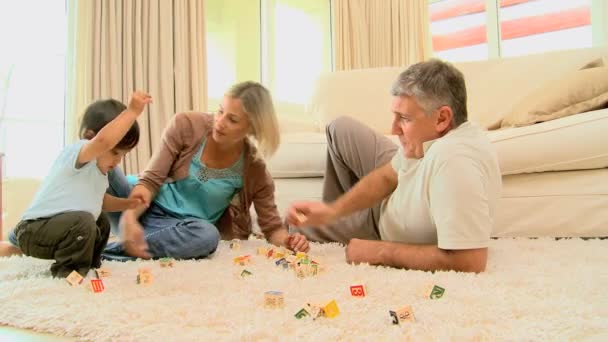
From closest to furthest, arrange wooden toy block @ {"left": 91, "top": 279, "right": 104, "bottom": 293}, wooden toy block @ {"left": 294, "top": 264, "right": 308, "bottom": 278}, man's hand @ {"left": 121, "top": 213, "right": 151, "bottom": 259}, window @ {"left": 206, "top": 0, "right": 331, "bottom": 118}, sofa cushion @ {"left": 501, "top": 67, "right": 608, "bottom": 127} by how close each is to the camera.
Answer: wooden toy block @ {"left": 91, "top": 279, "right": 104, "bottom": 293} < wooden toy block @ {"left": 294, "top": 264, "right": 308, "bottom": 278} < man's hand @ {"left": 121, "top": 213, "right": 151, "bottom": 259} < sofa cushion @ {"left": 501, "top": 67, "right": 608, "bottom": 127} < window @ {"left": 206, "top": 0, "right": 331, "bottom": 118}

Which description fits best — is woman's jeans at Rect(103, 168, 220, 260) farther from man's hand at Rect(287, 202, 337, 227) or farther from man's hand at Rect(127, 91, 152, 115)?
man's hand at Rect(127, 91, 152, 115)

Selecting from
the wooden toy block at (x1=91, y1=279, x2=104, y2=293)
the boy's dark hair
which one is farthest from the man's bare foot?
the wooden toy block at (x1=91, y1=279, x2=104, y2=293)

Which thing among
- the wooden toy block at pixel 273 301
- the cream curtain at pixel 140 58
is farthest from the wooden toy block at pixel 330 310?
the cream curtain at pixel 140 58

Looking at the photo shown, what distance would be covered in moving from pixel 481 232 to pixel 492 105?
172 cm

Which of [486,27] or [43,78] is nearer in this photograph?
[43,78]

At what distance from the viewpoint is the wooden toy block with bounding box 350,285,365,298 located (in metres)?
1.06

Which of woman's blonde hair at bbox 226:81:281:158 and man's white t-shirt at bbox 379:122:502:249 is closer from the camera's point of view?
man's white t-shirt at bbox 379:122:502:249

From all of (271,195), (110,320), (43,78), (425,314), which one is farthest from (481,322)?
(43,78)

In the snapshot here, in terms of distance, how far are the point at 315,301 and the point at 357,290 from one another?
0.33ft

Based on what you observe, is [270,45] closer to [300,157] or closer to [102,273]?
[300,157]

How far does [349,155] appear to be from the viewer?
1.78m

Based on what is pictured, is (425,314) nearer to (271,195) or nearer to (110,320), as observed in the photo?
(110,320)

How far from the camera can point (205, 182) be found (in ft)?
5.91

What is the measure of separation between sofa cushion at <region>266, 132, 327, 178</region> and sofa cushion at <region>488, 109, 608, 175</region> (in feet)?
2.45
